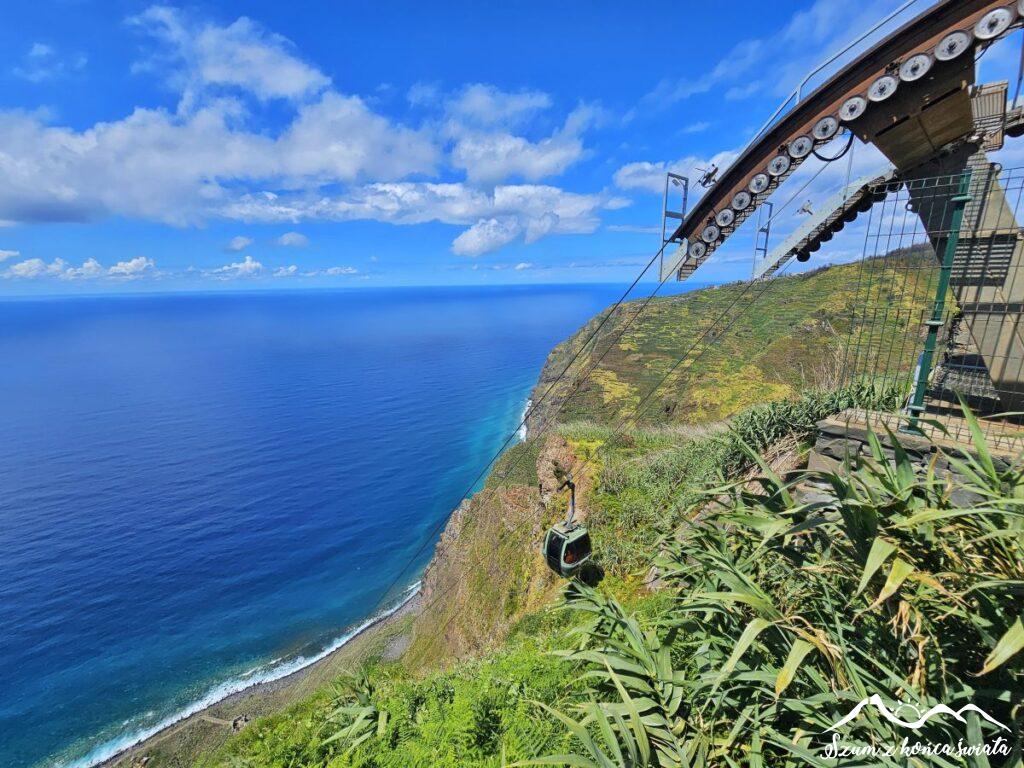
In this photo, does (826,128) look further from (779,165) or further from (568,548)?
(568,548)

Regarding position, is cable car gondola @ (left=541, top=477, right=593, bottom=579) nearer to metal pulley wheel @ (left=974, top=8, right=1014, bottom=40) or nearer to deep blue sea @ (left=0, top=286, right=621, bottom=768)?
metal pulley wheel @ (left=974, top=8, right=1014, bottom=40)

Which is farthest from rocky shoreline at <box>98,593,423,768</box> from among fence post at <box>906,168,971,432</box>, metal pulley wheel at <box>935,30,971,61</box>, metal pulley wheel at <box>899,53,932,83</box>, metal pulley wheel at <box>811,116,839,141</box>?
metal pulley wheel at <box>935,30,971,61</box>

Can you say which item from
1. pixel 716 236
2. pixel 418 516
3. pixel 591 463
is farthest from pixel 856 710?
pixel 418 516

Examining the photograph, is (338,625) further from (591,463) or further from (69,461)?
(69,461)

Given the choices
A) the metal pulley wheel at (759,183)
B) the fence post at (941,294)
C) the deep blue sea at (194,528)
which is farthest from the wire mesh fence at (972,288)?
the deep blue sea at (194,528)

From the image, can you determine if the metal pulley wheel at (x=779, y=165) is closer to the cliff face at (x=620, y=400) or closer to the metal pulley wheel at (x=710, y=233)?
the metal pulley wheel at (x=710, y=233)
